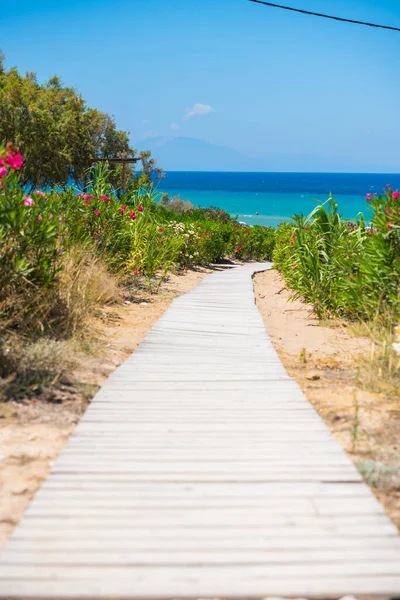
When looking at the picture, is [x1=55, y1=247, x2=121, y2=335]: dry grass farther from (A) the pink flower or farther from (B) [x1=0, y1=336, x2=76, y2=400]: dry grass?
(A) the pink flower

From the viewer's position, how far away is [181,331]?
6492 millimetres

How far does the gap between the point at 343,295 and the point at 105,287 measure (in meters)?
2.98

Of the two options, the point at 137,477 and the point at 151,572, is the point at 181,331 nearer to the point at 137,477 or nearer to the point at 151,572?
the point at 137,477

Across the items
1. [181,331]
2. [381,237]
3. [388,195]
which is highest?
[388,195]

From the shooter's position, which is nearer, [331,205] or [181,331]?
[181,331]

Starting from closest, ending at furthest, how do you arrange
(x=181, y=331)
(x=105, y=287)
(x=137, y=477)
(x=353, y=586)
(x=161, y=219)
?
(x=353, y=586)
(x=137, y=477)
(x=181, y=331)
(x=105, y=287)
(x=161, y=219)

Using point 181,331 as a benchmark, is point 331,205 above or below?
above

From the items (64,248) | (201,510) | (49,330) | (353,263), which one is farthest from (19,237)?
(353,263)

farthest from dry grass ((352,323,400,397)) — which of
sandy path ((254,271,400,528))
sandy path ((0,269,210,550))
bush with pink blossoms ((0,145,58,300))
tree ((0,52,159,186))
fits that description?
tree ((0,52,159,186))

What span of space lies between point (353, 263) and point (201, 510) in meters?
5.23

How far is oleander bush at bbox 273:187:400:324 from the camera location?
6547mm

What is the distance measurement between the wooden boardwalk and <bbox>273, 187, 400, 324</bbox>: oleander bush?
2.62 meters

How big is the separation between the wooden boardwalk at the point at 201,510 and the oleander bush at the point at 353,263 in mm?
2622

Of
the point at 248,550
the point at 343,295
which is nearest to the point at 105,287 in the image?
the point at 343,295
